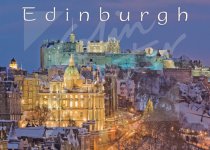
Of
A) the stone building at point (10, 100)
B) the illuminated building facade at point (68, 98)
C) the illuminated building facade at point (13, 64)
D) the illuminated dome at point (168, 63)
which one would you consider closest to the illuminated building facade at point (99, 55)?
the illuminated dome at point (168, 63)

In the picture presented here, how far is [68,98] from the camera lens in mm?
28781

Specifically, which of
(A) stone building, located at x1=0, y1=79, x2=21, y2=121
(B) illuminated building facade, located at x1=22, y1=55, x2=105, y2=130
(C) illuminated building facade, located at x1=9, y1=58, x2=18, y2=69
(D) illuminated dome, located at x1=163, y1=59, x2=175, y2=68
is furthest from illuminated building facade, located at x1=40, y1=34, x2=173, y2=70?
(A) stone building, located at x1=0, y1=79, x2=21, y2=121

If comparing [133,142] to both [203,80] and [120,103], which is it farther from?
[203,80]

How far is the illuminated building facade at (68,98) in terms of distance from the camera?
27.6m

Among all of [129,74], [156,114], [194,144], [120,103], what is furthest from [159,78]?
[194,144]

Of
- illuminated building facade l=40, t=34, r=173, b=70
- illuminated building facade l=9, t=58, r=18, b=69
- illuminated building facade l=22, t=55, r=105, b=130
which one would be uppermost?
illuminated building facade l=40, t=34, r=173, b=70

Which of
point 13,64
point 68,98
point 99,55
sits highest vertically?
point 99,55

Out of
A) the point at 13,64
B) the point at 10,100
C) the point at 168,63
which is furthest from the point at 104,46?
the point at 10,100

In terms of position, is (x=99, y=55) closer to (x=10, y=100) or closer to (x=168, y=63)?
(x=168, y=63)

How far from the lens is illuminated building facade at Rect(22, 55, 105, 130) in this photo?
27.6m

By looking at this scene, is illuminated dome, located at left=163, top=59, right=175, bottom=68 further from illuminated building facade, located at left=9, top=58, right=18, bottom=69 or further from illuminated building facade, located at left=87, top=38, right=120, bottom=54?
illuminated building facade, located at left=9, top=58, right=18, bottom=69

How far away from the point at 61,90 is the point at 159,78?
5819mm

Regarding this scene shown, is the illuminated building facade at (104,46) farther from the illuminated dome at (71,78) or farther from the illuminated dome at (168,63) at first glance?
the illuminated dome at (71,78)

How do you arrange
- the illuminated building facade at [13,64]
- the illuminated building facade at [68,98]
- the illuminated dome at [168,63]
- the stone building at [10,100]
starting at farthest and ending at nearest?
the illuminated dome at [168,63], the illuminated building facade at [13,64], the illuminated building facade at [68,98], the stone building at [10,100]
